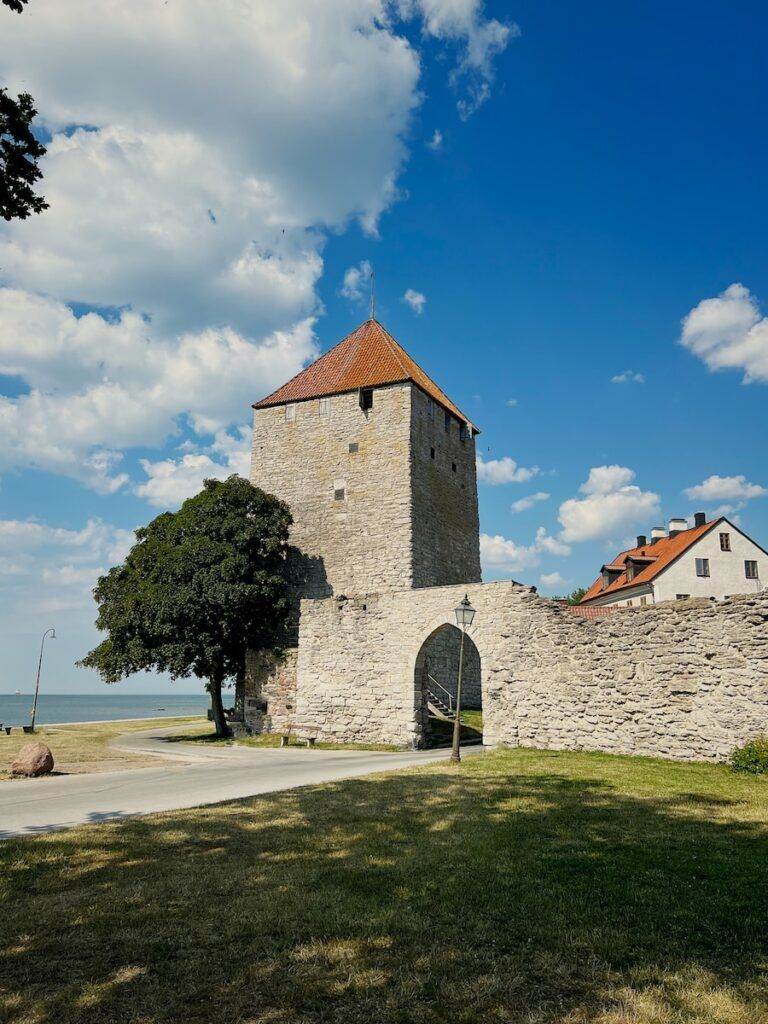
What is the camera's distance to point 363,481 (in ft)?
96.0

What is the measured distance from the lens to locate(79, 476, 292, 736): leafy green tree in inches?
993

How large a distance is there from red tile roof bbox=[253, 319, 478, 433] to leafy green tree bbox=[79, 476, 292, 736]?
19.5 feet

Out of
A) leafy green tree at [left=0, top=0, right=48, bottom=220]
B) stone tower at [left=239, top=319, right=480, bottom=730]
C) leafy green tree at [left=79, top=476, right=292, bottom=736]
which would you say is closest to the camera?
leafy green tree at [left=0, top=0, right=48, bottom=220]

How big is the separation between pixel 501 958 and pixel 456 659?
2631 centimetres

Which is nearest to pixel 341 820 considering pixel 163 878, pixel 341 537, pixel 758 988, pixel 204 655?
pixel 163 878

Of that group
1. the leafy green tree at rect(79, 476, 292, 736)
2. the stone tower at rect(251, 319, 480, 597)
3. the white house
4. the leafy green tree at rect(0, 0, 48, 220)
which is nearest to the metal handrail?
the stone tower at rect(251, 319, 480, 597)

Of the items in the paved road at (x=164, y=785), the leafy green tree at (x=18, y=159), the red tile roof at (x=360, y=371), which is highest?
the red tile roof at (x=360, y=371)

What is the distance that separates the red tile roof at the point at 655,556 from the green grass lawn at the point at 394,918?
31906mm

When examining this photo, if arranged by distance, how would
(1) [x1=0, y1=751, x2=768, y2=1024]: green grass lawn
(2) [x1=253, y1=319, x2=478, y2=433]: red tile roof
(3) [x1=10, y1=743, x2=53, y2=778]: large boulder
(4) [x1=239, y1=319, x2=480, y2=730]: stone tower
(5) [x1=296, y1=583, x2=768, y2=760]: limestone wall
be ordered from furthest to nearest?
(2) [x1=253, y1=319, x2=478, y2=433]: red tile roof
(4) [x1=239, y1=319, x2=480, y2=730]: stone tower
(5) [x1=296, y1=583, x2=768, y2=760]: limestone wall
(3) [x1=10, y1=743, x2=53, y2=778]: large boulder
(1) [x1=0, y1=751, x2=768, y2=1024]: green grass lawn

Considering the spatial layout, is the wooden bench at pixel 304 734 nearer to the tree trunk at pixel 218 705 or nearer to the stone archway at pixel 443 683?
the stone archway at pixel 443 683

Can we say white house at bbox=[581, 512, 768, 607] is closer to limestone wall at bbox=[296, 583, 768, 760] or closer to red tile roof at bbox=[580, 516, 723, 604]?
red tile roof at bbox=[580, 516, 723, 604]

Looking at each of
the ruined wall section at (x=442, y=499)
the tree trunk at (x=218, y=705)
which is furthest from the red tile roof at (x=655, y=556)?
the tree trunk at (x=218, y=705)

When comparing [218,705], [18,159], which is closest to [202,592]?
[218,705]

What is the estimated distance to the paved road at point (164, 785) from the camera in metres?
8.69
